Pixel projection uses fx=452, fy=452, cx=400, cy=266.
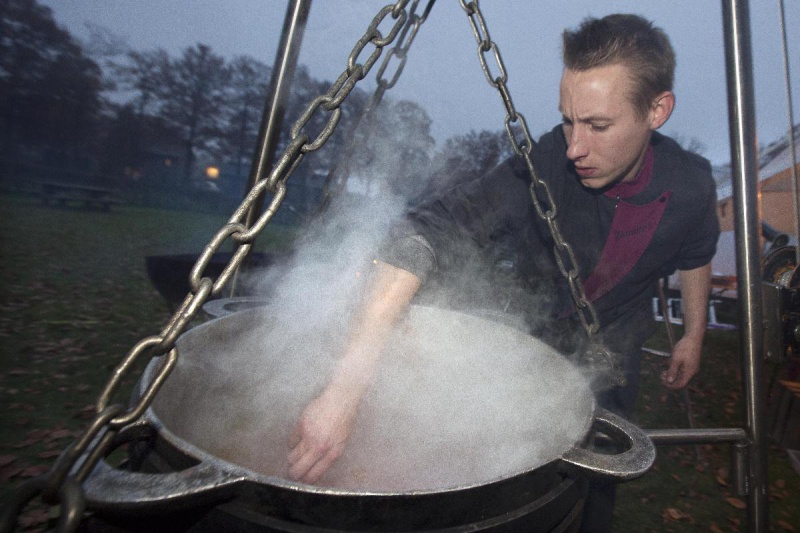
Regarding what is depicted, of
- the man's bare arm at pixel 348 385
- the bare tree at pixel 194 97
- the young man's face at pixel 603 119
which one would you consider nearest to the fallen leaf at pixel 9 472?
the man's bare arm at pixel 348 385

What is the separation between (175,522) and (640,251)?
2091 mm

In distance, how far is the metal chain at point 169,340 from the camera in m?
0.60

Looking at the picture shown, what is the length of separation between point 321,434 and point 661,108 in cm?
192

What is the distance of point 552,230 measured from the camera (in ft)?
4.87

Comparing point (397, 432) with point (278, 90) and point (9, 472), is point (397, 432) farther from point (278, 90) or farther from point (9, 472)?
point (9, 472)

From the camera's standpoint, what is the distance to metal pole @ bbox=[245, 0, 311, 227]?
208 centimetres

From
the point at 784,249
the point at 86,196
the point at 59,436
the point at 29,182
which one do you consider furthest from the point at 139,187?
the point at 784,249

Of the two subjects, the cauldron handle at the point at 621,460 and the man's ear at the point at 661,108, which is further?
the man's ear at the point at 661,108

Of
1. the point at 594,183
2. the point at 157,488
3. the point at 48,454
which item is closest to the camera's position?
the point at 157,488

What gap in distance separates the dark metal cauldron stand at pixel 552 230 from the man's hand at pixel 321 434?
0.42 meters

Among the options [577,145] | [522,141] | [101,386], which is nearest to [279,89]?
[522,141]

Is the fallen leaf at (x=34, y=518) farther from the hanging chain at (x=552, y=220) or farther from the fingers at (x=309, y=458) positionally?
the hanging chain at (x=552, y=220)

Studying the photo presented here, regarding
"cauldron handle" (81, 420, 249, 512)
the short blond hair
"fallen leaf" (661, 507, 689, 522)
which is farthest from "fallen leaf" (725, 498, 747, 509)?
"cauldron handle" (81, 420, 249, 512)

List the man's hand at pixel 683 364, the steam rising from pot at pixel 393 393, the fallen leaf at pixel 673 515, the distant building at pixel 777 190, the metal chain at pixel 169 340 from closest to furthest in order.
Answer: the metal chain at pixel 169 340 < the steam rising from pot at pixel 393 393 < the man's hand at pixel 683 364 < the fallen leaf at pixel 673 515 < the distant building at pixel 777 190
